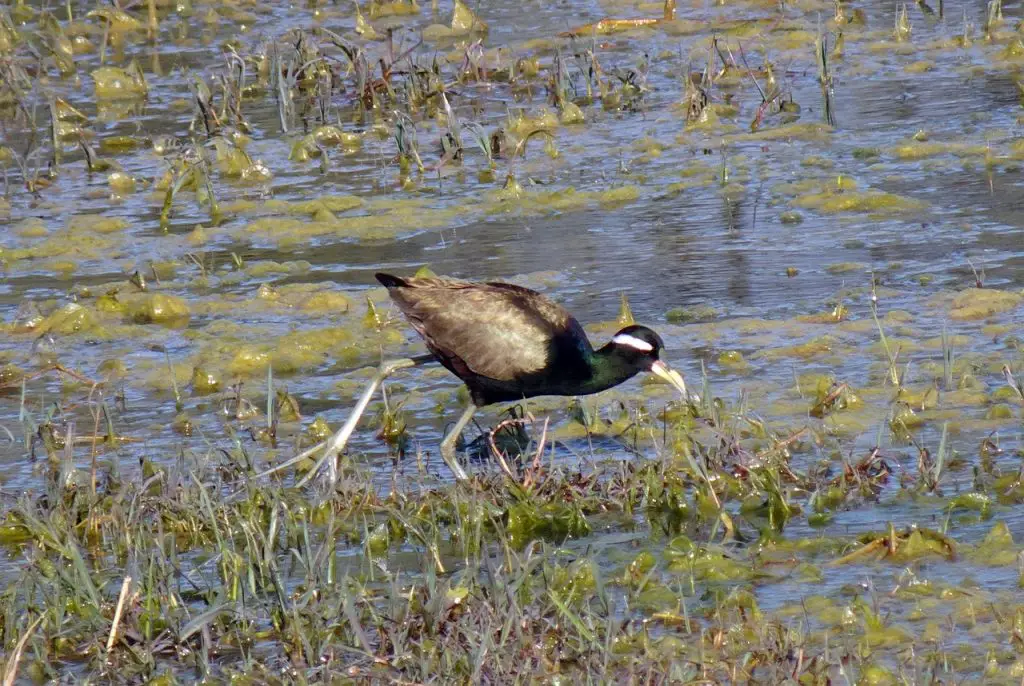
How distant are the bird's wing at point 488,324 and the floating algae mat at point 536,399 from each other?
0.27 metres

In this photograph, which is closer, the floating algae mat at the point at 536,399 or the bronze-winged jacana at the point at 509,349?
the floating algae mat at the point at 536,399

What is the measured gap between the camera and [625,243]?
8656mm

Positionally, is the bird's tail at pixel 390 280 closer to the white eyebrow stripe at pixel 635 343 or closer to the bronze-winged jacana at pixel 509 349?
the bronze-winged jacana at pixel 509 349

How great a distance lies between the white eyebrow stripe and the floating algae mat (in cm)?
27

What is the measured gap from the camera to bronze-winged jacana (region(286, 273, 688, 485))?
6207mm

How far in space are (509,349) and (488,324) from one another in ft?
0.48

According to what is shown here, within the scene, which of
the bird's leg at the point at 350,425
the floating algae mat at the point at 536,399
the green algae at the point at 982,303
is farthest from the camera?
the green algae at the point at 982,303

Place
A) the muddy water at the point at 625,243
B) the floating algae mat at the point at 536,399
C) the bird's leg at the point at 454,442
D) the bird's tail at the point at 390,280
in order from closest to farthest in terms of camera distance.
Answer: the floating algae mat at the point at 536,399 < the bird's leg at the point at 454,442 < the bird's tail at the point at 390,280 < the muddy water at the point at 625,243

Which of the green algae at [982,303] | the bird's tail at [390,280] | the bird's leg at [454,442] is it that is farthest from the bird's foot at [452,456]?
the green algae at [982,303]

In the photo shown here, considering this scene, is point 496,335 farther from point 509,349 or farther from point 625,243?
point 625,243

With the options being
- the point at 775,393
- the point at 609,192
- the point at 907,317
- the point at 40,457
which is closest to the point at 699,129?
the point at 609,192

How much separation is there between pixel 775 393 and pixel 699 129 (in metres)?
4.20

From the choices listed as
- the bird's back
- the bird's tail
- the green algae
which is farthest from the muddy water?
the bird's tail

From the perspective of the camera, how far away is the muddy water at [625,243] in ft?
22.2
